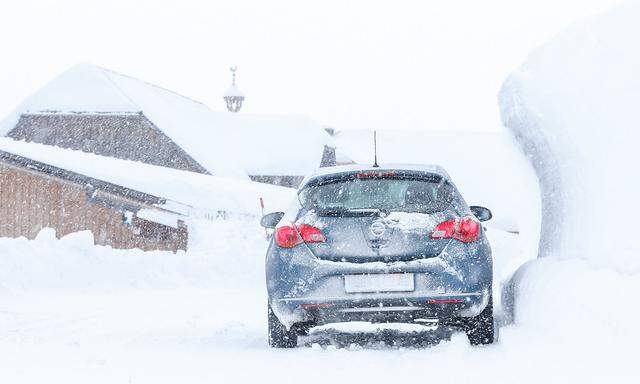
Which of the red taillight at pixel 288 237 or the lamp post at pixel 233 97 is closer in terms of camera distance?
the red taillight at pixel 288 237

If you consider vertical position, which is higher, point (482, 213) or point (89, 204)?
point (482, 213)

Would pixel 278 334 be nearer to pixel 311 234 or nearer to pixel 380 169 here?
pixel 311 234

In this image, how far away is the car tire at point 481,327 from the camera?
25.7ft

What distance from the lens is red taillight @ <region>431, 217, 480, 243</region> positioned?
746 cm

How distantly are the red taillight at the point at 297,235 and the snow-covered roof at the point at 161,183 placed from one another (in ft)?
55.7

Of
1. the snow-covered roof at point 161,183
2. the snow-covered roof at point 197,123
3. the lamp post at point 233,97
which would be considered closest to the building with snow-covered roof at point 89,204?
the snow-covered roof at point 161,183

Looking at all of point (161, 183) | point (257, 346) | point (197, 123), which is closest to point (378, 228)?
point (257, 346)

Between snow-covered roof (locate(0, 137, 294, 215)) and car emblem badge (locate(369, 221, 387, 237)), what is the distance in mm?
17416

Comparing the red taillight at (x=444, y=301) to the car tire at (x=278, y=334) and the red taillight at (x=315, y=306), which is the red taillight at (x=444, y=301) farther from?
the car tire at (x=278, y=334)

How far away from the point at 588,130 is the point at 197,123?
38.9 m

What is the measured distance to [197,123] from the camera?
4612 cm

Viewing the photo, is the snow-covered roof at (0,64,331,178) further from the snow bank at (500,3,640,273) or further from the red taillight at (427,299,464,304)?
the red taillight at (427,299,464,304)

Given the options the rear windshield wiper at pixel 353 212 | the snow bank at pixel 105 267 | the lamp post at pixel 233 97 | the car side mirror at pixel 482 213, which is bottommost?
the snow bank at pixel 105 267

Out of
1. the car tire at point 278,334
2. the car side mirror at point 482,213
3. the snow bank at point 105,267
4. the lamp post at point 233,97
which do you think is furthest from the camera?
the lamp post at point 233,97
